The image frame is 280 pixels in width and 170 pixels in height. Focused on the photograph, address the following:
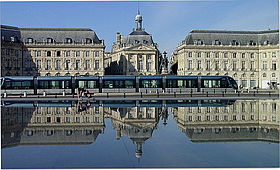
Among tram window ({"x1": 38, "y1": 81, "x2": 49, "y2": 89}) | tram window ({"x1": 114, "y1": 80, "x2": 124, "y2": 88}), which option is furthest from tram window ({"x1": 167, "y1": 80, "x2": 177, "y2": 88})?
tram window ({"x1": 38, "y1": 81, "x2": 49, "y2": 89})

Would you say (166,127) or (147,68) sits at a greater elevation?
(147,68)

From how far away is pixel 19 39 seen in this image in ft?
249

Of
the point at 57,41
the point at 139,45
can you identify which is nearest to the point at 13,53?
the point at 57,41

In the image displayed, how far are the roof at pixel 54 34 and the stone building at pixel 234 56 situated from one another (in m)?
23.6

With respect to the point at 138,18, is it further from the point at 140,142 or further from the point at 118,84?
the point at 140,142

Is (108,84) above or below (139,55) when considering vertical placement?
below

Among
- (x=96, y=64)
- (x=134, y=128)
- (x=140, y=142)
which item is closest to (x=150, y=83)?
(x=134, y=128)

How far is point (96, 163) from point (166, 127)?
254 inches

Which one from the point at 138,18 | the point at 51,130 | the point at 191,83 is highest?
the point at 138,18

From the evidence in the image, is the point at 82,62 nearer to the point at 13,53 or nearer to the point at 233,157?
the point at 13,53

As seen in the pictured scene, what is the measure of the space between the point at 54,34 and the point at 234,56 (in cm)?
4460

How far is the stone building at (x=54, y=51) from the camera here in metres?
75.4

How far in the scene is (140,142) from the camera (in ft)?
40.4

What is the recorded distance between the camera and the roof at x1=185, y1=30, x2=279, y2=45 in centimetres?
8256
